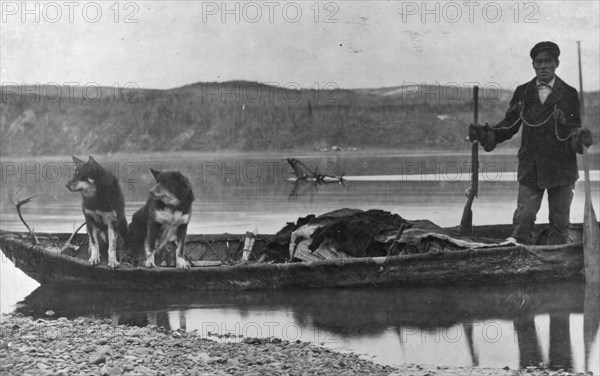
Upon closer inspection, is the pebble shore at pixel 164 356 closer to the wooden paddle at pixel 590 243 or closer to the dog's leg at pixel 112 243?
the dog's leg at pixel 112 243

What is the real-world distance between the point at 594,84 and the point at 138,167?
Answer: 14.1 ft

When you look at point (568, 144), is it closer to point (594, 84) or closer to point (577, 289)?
point (594, 84)

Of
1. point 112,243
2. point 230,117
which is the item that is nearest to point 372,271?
point 230,117

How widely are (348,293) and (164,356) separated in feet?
6.86

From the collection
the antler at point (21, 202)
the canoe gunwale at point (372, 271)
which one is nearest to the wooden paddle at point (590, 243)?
the canoe gunwale at point (372, 271)

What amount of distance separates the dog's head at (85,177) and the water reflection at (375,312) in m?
0.98

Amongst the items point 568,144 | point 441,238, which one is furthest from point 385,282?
point 568,144

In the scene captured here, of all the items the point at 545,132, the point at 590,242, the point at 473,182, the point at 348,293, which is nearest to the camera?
the point at 590,242

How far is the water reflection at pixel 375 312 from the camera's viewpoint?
796cm

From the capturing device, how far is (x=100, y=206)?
8.65 metres

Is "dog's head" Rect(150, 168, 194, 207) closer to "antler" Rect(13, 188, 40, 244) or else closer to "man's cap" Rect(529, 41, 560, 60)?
"antler" Rect(13, 188, 40, 244)

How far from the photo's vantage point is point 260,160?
927 centimetres

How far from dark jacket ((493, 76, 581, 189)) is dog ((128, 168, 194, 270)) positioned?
2.98m

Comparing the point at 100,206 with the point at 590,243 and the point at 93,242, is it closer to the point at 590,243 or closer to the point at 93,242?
the point at 93,242
